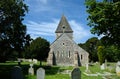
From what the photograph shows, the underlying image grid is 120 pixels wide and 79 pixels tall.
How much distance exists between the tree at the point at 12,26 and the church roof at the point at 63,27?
44190 mm

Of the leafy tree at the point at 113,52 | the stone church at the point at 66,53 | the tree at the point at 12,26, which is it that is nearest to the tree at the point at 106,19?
the leafy tree at the point at 113,52

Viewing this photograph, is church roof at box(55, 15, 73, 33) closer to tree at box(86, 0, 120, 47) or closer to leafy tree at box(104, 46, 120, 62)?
leafy tree at box(104, 46, 120, 62)

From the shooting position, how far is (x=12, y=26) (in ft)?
124

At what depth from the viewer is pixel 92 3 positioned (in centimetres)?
2711

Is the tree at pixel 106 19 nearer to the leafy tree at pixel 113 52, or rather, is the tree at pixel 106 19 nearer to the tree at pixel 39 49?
the leafy tree at pixel 113 52

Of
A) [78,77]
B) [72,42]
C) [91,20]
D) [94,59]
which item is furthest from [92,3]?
[94,59]

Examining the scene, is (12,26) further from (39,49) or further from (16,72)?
(39,49)

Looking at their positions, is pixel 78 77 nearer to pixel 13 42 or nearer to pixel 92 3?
pixel 92 3

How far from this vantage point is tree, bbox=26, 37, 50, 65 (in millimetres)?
66569

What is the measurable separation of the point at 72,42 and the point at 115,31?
4748 centimetres

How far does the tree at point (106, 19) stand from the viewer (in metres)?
24.3

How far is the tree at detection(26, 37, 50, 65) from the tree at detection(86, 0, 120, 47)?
1518 inches

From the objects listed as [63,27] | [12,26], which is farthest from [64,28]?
[12,26]

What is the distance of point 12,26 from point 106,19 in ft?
54.6
